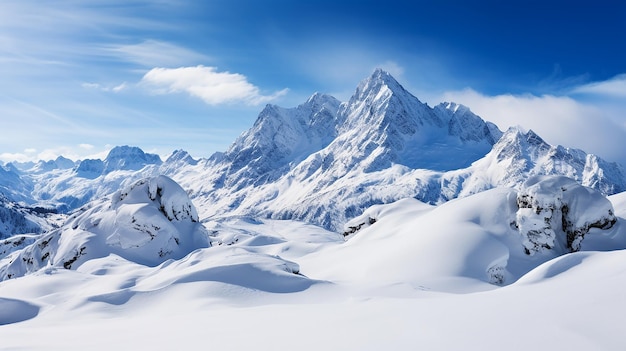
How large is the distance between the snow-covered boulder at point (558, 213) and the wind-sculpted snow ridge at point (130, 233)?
111 feet

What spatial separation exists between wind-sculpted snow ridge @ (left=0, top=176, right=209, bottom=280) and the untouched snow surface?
121 centimetres

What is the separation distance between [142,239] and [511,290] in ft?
129

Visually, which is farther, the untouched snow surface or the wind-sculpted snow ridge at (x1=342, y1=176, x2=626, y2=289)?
the wind-sculpted snow ridge at (x1=342, y1=176, x2=626, y2=289)

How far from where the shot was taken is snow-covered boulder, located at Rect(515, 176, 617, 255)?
93.6ft

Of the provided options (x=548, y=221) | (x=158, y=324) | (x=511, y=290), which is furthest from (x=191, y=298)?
(x=548, y=221)

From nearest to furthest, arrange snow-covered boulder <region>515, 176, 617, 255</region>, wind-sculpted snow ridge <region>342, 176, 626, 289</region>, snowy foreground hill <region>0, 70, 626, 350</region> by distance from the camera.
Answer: snowy foreground hill <region>0, 70, 626, 350</region>, wind-sculpted snow ridge <region>342, 176, 626, 289</region>, snow-covered boulder <region>515, 176, 617, 255</region>

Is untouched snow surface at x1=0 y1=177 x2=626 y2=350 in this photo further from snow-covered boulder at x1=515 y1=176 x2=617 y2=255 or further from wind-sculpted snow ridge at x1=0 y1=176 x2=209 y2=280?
wind-sculpted snow ridge at x1=0 y1=176 x2=209 y2=280

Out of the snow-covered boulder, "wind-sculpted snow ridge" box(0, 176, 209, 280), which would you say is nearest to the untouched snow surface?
the snow-covered boulder

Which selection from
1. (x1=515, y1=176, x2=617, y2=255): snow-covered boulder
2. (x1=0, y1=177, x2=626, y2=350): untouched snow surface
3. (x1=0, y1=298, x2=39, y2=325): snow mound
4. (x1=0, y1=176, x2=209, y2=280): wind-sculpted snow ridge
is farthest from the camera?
(x1=0, y1=176, x2=209, y2=280): wind-sculpted snow ridge

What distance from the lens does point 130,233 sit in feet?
143

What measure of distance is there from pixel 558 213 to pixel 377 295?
1914 cm

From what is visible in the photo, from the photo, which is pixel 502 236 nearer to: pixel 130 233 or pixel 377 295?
pixel 377 295

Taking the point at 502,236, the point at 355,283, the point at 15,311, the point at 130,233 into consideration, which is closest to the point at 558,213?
the point at 502,236

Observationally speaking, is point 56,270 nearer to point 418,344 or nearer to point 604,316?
point 418,344
